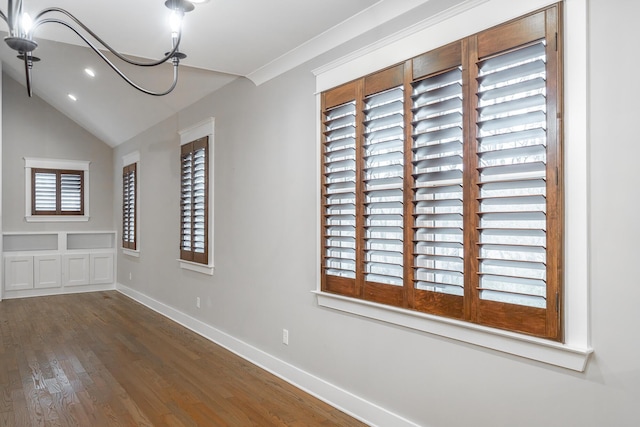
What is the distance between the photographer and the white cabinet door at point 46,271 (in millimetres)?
7672

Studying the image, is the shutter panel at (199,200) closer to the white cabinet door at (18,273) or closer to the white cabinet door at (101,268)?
the white cabinet door at (101,268)

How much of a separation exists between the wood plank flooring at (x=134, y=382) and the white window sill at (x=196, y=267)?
0.71m

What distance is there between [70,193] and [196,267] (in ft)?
14.6

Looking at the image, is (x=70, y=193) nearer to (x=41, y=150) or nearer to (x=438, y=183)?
(x=41, y=150)

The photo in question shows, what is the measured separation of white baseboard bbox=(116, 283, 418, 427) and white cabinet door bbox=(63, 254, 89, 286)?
3.43 m

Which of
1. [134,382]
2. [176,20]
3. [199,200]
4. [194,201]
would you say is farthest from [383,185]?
[194,201]

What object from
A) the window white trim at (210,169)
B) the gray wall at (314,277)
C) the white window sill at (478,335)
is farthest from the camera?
the window white trim at (210,169)

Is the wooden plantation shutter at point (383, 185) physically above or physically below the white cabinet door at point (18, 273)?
above

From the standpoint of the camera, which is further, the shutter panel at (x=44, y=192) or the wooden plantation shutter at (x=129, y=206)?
the shutter panel at (x=44, y=192)

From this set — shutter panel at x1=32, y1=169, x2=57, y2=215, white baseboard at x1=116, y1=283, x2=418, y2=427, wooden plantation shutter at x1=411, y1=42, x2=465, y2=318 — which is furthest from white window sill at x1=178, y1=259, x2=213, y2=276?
shutter panel at x1=32, y1=169, x2=57, y2=215

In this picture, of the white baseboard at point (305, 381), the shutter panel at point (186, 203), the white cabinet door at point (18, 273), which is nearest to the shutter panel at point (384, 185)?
the white baseboard at point (305, 381)

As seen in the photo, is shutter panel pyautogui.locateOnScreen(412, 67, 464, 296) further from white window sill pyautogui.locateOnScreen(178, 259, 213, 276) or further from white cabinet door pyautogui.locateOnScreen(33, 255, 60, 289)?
white cabinet door pyautogui.locateOnScreen(33, 255, 60, 289)

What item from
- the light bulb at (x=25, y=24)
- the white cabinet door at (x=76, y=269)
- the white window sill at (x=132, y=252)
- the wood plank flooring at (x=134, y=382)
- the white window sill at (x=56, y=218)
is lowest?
the wood plank flooring at (x=134, y=382)

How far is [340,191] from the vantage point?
10.3 ft
